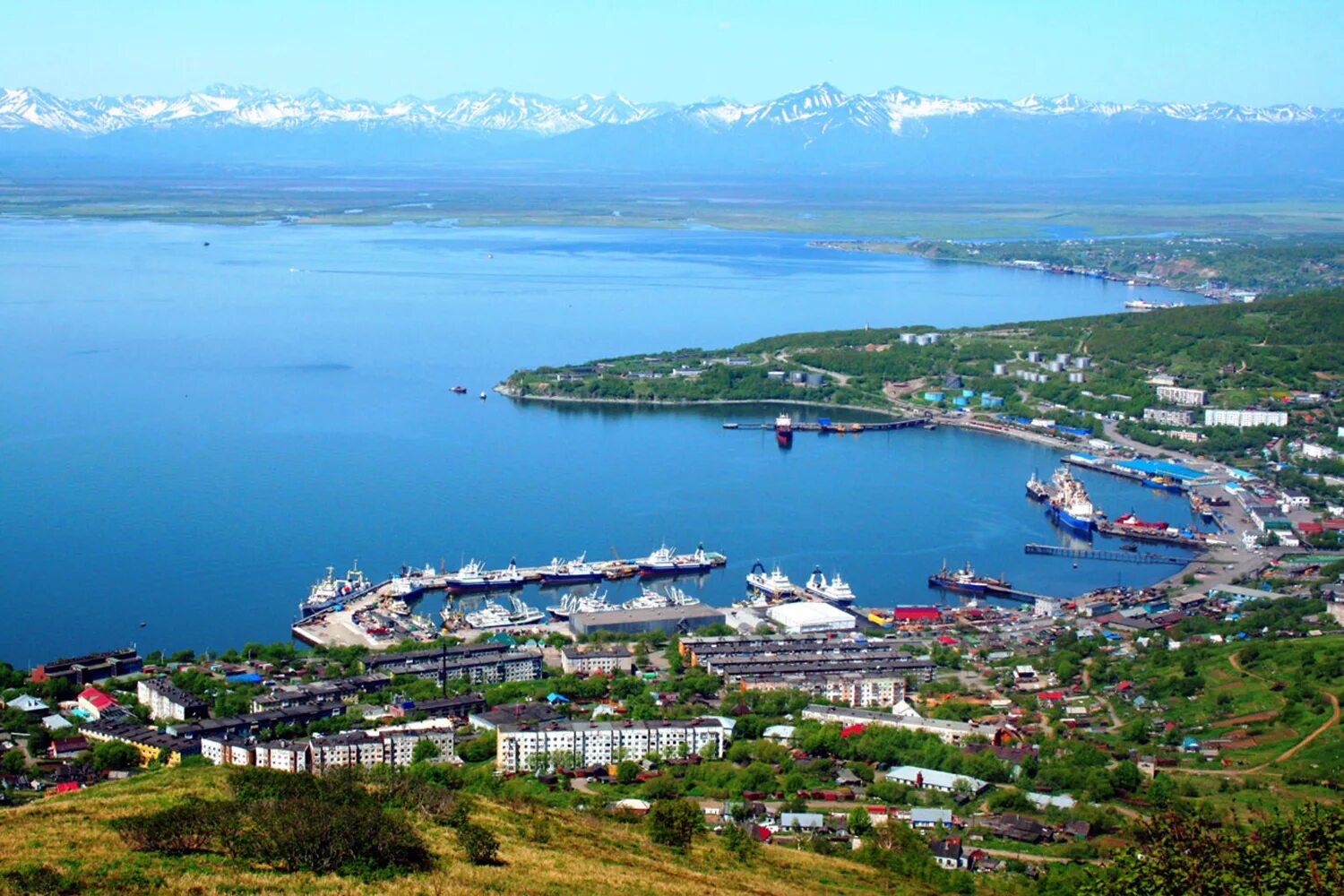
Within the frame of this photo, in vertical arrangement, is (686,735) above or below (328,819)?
below

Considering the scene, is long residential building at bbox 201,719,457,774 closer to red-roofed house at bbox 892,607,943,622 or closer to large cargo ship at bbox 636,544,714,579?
red-roofed house at bbox 892,607,943,622

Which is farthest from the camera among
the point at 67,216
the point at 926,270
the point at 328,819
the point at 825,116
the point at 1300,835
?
the point at 825,116

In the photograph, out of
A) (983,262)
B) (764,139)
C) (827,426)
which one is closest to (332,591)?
(827,426)

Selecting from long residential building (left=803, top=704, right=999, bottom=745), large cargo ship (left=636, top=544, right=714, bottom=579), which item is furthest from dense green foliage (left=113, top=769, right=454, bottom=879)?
large cargo ship (left=636, top=544, right=714, bottom=579)

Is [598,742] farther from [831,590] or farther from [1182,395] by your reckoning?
[1182,395]

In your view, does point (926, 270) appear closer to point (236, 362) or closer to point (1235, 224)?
point (1235, 224)

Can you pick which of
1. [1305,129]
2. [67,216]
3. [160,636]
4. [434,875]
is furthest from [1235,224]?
[1305,129]
